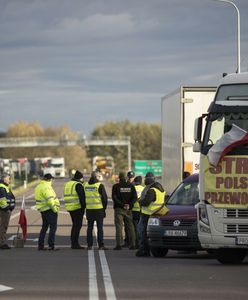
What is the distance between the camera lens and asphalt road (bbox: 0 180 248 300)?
13852mm

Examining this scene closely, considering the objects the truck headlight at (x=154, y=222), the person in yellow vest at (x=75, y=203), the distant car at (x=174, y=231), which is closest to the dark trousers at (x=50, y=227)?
the person in yellow vest at (x=75, y=203)

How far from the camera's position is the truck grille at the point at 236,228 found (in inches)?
704

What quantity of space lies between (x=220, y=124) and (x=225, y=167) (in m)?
0.78

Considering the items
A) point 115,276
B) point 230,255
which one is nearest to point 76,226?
point 230,255

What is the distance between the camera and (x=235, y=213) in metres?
17.9

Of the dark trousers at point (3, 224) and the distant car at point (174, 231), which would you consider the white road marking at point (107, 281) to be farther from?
the dark trousers at point (3, 224)

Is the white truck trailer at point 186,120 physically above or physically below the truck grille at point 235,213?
above

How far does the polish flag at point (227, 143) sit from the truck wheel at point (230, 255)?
239 cm

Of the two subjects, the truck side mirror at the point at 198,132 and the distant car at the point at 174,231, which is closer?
the truck side mirror at the point at 198,132

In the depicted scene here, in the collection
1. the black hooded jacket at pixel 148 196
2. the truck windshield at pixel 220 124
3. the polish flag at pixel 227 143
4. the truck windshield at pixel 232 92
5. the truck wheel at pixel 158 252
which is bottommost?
the truck wheel at pixel 158 252

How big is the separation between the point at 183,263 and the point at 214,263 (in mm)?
664

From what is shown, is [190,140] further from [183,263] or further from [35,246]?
[183,263]

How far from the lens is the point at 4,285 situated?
15.1m

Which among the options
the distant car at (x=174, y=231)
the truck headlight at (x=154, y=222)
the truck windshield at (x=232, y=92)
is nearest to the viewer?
the truck windshield at (x=232, y=92)
